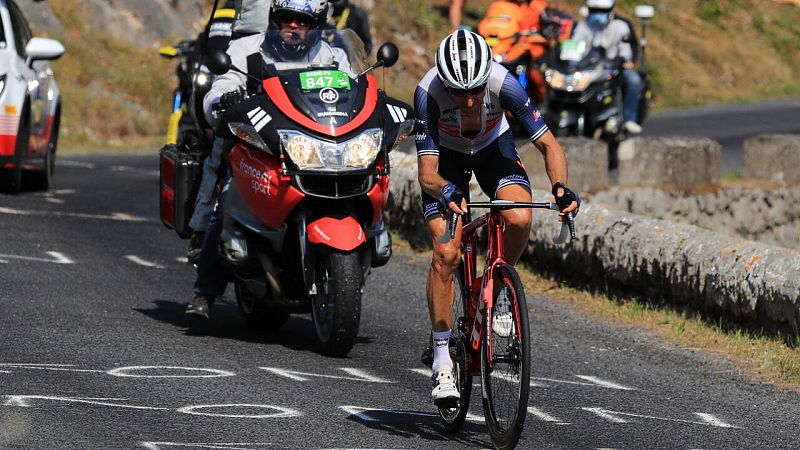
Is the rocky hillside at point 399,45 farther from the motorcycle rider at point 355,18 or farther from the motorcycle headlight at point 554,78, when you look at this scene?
the motorcycle headlight at point 554,78

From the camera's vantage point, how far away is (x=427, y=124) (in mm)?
8094

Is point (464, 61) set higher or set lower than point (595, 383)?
higher

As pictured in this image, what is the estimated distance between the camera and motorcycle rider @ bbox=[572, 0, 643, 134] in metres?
19.1

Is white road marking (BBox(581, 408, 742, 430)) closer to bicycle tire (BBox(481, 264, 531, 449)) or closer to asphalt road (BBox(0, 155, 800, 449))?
asphalt road (BBox(0, 155, 800, 449))

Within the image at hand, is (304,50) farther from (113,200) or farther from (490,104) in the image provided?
(113,200)

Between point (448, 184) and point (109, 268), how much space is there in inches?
210

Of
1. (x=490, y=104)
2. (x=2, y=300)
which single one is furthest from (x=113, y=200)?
(x=490, y=104)

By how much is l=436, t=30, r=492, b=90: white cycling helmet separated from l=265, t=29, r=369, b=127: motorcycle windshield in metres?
1.79

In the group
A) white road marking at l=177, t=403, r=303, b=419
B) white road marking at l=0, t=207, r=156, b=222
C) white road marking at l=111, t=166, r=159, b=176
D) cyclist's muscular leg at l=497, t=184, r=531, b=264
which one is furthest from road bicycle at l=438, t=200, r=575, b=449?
white road marking at l=111, t=166, r=159, b=176

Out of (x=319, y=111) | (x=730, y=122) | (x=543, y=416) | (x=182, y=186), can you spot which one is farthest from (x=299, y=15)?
(x=730, y=122)

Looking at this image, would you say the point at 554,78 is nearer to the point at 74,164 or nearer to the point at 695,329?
the point at 74,164

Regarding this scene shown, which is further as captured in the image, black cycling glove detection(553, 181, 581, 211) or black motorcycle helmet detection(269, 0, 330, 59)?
black motorcycle helmet detection(269, 0, 330, 59)

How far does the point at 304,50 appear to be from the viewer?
1012 cm

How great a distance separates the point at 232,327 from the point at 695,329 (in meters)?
2.79
